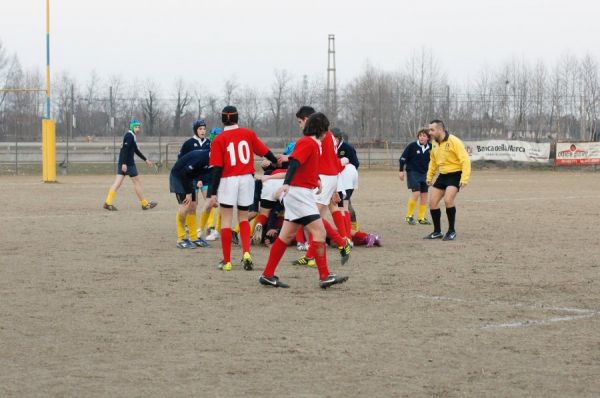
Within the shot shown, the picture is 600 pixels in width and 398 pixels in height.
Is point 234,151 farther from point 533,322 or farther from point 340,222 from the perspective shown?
point 533,322

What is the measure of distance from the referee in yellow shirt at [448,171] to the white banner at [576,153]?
3142cm

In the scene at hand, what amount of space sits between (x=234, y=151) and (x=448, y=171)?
494 cm

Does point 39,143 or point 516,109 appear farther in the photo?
point 516,109

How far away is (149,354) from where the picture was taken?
21.5 ft

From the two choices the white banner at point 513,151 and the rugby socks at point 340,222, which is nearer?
the rugby socks at point 340,222

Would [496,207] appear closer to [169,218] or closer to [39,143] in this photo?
[169,218]

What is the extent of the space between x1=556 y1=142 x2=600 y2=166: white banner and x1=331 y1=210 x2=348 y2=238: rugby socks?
1350 inches

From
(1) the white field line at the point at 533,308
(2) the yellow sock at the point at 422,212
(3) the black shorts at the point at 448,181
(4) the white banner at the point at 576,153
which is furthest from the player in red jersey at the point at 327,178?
(4) the white banner at the point at 576,153

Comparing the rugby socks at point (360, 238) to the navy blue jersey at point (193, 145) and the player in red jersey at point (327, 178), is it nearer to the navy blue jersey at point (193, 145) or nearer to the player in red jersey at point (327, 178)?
the player in red jersey at point (327, 178)

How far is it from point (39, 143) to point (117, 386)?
136 ft

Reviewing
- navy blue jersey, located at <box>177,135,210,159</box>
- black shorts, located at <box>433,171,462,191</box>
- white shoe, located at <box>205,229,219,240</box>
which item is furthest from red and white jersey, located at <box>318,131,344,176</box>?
black shorts, located at <box>433,171,462,191</box>

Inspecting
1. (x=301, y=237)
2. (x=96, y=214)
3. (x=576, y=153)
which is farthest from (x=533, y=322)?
(x=576, y=153)

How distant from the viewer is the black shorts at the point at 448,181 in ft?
48.0

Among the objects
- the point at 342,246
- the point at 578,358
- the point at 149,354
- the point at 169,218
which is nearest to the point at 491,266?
the point at 342,246
